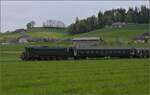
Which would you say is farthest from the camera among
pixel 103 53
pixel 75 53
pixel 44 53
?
pixel 103 53

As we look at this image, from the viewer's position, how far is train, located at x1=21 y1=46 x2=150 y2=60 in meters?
70.8

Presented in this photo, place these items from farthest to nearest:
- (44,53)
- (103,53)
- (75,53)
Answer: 1. (103,53)
2. (75,53)
3. (44,53)

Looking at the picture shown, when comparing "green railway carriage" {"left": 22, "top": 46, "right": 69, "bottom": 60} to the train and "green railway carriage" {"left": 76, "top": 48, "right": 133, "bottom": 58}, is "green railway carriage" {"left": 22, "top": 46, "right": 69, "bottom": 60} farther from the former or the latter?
"green railway carriage" {"left": 76, "top": 48, "right": 133, "bottom": 58}

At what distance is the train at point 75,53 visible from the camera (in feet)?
232

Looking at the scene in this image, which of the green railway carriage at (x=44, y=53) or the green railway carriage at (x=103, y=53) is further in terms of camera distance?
the green railway carriage at (x=103, y=53)

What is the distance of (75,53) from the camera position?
7356cm

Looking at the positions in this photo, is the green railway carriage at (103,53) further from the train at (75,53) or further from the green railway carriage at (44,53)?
the green railway carriage at (44,53)

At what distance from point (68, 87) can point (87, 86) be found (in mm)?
1078

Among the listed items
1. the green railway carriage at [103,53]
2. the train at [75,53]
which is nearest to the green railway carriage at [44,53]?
the train at [75,53]

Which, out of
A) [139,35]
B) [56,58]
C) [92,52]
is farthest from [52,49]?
[139,35]

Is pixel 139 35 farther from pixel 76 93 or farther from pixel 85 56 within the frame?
pixel 76 93

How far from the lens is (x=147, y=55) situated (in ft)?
257

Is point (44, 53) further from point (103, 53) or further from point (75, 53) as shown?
point (103, 53)

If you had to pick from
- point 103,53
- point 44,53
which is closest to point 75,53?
point 103,53
